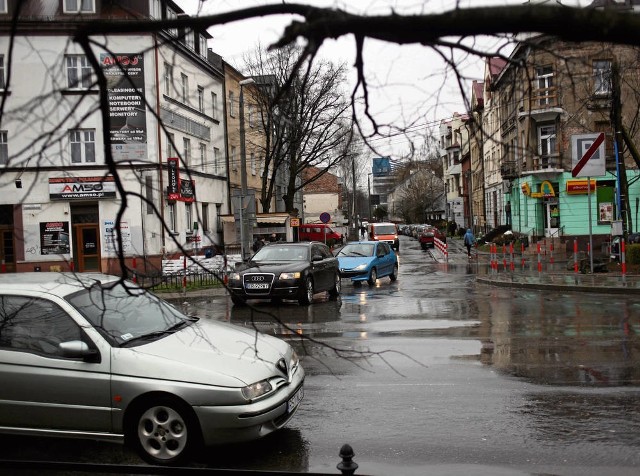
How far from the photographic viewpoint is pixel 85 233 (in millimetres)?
29219

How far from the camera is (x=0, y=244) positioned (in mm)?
29328

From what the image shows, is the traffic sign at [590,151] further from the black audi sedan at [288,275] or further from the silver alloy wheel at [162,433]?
the silver alloy wheel at [162,433]

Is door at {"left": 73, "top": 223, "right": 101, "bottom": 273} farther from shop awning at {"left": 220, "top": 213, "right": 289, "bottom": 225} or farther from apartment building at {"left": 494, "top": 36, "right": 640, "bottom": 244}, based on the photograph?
apartment building at {"left": 494, "top": 36, "right": 640, "bottom": 244}

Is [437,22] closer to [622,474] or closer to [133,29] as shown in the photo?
[133,29]

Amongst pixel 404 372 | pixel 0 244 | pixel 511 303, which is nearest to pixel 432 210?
pixel 0 244

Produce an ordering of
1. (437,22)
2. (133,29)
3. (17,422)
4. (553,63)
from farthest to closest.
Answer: (17,422)
(553,63)
(133,29)
(437,22)

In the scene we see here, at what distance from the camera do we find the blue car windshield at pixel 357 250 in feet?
75.8

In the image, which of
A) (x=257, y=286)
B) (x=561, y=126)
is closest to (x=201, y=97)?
(x=561, y=126)

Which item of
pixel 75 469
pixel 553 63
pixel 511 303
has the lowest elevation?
pixel 511 303

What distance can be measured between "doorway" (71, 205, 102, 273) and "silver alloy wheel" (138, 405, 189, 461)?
25.7 m

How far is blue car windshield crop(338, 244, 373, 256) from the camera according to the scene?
2309 cm

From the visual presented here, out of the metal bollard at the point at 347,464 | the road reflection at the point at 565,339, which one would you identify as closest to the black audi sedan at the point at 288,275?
the road reflection at the point at 565,339

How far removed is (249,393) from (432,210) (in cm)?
9860

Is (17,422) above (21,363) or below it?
below
